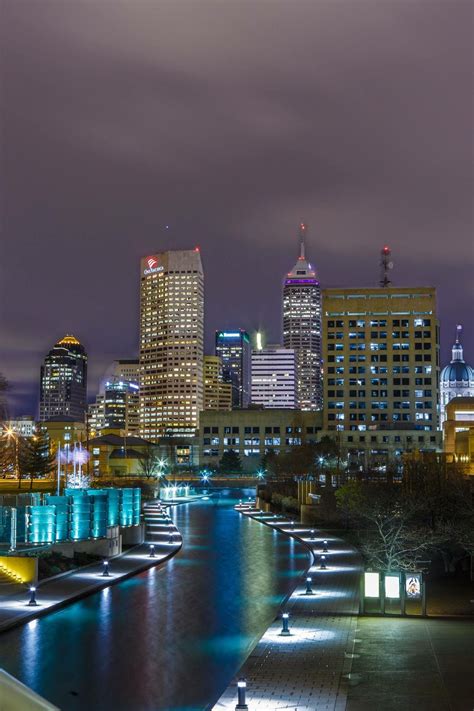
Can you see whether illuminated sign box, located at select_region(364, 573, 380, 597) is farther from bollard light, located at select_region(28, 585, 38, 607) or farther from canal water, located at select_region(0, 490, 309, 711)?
bollard light, located at select_region(28, 585, 38, 607)

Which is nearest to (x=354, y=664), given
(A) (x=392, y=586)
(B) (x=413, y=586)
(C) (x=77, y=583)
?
(A) (x=392, y=586)

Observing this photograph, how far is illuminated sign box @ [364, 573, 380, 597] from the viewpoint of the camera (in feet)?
76.5

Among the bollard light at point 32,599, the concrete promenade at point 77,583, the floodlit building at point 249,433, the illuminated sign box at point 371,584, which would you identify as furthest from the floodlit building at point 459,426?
the bollard light at point 32,599

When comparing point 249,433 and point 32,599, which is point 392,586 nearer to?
point 32,599

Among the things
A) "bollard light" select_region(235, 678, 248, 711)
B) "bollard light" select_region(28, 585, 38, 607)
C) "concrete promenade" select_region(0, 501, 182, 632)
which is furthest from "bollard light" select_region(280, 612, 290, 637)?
"bollard light" select_region(28, 585, 38, 607)

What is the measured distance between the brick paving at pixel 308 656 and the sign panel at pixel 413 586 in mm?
1551

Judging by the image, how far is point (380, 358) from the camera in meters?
178

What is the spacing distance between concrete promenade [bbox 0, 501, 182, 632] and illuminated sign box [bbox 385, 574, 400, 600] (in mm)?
9422

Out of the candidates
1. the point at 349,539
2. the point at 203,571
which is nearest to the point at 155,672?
the point at 203,571

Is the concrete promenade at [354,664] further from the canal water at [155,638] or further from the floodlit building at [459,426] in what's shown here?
the floodlit building at [459,426]

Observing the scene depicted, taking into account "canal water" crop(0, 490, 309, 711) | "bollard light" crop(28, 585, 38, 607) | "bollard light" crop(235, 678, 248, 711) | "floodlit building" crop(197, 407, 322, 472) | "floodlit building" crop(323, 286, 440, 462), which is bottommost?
"canal water" crop(0, 490, 309, 711)

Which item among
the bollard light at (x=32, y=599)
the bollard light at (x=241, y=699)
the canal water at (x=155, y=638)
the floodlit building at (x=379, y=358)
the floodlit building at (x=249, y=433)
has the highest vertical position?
the floodlit building at (x=379, y=358)

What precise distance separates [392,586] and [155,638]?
6523 mm

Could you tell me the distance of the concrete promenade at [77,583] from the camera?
2366 cm
